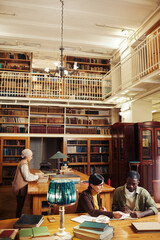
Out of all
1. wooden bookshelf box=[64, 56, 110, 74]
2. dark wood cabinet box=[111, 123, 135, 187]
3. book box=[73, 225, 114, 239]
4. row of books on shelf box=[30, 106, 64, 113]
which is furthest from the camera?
wooden bookshelf box=[64, 56, 110, 74]

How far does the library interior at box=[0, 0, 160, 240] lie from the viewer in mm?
6676

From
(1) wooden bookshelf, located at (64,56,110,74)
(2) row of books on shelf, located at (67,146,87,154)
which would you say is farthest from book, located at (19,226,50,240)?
(1) wooden bookshelf, located at (64,56,110,74)

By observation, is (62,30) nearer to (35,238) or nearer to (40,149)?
(40,149)

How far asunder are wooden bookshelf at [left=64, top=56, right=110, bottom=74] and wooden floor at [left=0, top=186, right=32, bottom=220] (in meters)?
5.66

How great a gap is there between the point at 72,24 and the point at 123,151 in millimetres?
4924

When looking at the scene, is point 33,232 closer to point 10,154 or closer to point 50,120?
point 10,154

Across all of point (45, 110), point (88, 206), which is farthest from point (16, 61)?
point (88, 206)

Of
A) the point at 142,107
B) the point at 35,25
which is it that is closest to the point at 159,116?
the point at 142,107

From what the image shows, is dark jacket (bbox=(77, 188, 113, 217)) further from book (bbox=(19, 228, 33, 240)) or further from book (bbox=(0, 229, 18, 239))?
book (bbox=(0, 229, 18, 239))

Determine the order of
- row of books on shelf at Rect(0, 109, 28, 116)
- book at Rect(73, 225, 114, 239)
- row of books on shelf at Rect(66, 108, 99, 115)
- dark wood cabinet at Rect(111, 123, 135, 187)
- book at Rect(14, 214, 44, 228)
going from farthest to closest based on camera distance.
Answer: row of books on shelf at Rect(66, 108, 99, 115), row of books on shelf at Rect(0, 109, 28, 116), dark wood cabinet at Rect(111, 123, 135, 187), book at Rect(14, 214, 44, 228), book at Rect(73, 225, 114, 239)

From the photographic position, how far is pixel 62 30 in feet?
25.9

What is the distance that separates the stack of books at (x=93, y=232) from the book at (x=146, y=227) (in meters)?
0.28

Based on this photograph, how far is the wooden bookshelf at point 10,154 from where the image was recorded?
7883mm

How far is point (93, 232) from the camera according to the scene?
1640 mm
